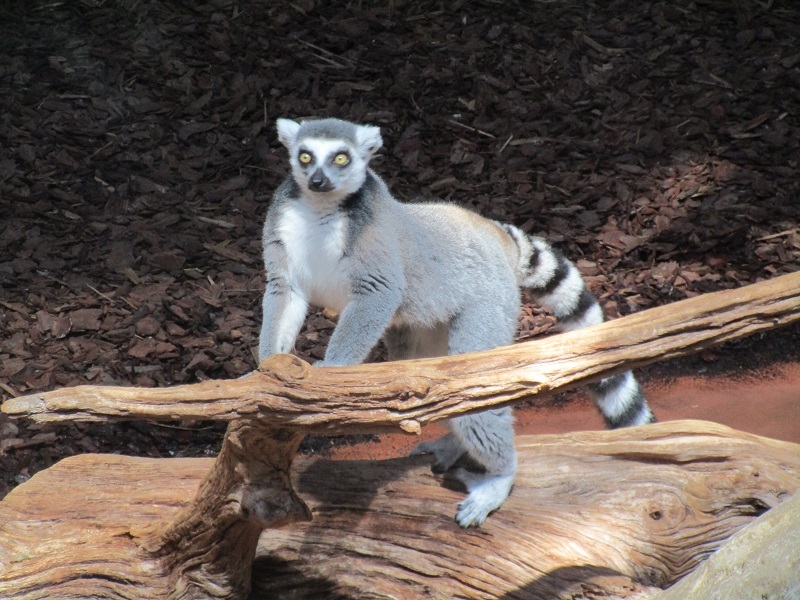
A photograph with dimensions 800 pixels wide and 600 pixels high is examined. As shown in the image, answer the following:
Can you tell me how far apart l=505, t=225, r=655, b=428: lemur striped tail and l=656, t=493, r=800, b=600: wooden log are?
193cm

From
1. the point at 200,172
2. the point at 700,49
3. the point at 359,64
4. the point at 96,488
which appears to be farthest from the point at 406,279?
the point at 700,49

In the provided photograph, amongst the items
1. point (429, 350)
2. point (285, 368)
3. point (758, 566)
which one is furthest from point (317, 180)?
point (758, 566)

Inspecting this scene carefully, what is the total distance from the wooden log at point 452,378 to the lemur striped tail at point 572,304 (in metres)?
1.51

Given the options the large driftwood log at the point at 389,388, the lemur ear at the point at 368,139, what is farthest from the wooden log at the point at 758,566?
the lemur ear at the point at 368,139

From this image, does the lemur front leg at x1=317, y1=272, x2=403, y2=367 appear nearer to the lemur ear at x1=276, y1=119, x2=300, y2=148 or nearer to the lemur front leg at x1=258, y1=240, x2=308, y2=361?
the lemur front leg at x1=258, y1=240, x2=308, y2=361

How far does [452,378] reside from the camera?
2.68 metres

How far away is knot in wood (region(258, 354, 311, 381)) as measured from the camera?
103 inches

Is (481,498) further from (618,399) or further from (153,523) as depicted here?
(153,523)

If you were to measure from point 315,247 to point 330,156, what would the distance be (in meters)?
0.45

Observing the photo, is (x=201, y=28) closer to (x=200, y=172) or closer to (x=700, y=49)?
(x=200, y=172)

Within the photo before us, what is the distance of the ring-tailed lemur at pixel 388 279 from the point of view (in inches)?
145

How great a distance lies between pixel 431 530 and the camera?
138 inches

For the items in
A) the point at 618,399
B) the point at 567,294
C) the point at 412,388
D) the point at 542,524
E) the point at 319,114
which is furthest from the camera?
the point at 319,114

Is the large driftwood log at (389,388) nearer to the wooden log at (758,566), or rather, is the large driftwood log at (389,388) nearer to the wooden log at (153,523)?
the wooden log at (153,523)
